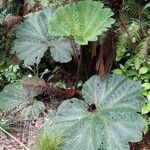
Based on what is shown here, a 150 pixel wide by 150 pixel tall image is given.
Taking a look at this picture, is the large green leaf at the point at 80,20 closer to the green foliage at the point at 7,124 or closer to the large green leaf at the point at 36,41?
the large green leaf at the point at 36,41

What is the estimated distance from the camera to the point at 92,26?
4184 millimetres

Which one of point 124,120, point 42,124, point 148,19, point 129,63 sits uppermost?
point 148,19

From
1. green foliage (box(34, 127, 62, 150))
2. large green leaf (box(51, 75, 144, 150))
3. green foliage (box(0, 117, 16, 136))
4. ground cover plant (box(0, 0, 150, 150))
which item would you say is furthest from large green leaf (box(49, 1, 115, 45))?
green foliage (box(0, 117, 16, 136))

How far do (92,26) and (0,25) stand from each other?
143 centimetres

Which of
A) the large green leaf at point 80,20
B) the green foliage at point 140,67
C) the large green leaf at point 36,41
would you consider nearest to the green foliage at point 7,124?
the large green leaf at point 36,41

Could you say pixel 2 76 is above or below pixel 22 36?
below

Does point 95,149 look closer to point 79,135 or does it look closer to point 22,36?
point 79,135

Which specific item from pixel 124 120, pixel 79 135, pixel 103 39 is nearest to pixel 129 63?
pixel 103 39

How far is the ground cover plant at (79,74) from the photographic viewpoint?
13.3 ft

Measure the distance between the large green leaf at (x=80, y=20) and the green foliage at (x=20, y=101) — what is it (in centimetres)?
90

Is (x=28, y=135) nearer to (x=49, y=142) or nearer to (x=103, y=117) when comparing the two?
(x=49, y=142)

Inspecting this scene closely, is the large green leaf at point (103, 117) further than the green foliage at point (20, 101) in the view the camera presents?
No

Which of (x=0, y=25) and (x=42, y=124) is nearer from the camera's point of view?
(x=42, y=124)

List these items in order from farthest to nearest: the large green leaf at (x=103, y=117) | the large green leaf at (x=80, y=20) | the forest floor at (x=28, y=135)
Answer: the forest floor at (x=28, y=135) < the large green leaf at (x=80, y=20) < the large green leaf at (x=103, y=117)
